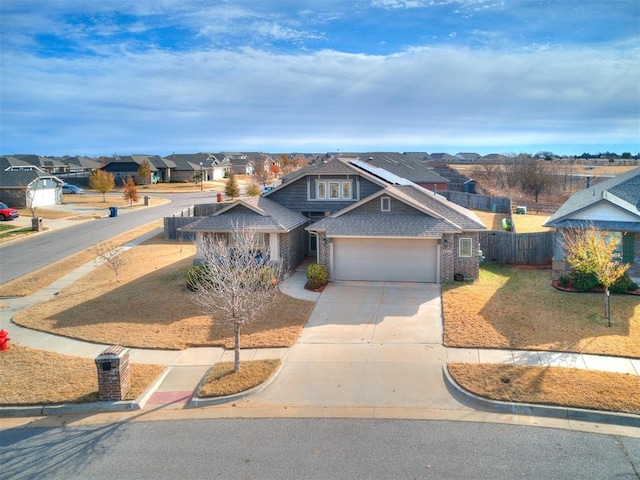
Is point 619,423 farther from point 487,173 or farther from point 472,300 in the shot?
point 487,173

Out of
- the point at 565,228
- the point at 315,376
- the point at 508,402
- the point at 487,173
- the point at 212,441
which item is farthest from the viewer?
the point at 487,173

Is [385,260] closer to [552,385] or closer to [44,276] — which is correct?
[552,385]

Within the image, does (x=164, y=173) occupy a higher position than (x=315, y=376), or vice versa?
(x=164, y=173)

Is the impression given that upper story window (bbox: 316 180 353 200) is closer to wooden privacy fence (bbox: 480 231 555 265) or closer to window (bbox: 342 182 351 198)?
window (bbox: 342 182 351 198)

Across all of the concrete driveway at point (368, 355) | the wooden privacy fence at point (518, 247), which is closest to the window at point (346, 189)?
the wooden privacy fence at point (518, 247)

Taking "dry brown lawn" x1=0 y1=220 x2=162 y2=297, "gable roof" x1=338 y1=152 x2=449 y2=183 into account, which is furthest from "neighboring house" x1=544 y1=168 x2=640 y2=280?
"gable roof" x1=338 y1=152 x2=449 y2=183

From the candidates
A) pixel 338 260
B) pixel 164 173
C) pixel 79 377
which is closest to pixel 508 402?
pixel 79 377

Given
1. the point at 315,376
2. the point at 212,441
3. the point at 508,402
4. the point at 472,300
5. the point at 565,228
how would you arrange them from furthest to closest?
the point at 565,228, the point at 472,300, the point at 315,376, the point at 508,402, the point at 212,441
